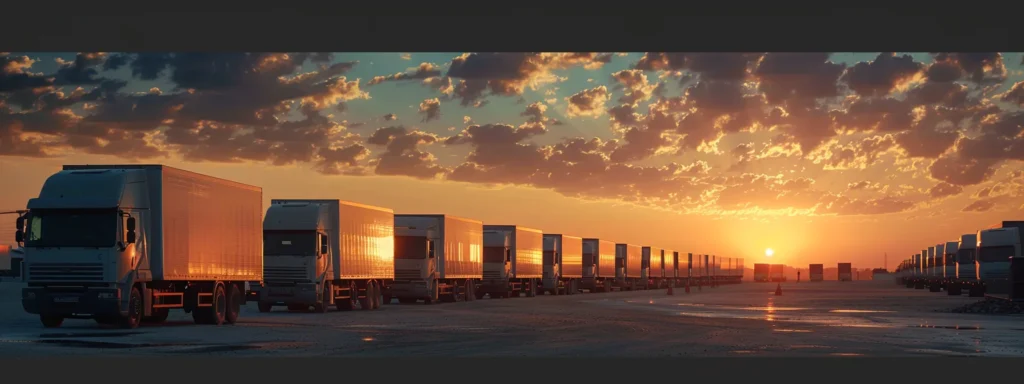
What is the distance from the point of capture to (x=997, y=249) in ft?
206

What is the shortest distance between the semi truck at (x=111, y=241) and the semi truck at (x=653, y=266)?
7306 cm

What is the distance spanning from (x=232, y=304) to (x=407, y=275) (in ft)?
57.3

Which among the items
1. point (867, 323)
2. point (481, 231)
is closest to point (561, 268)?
point (481, 231)

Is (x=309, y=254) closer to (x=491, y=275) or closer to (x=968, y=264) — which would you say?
(x=491, y=275)

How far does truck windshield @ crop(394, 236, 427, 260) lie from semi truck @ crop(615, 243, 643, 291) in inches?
1692

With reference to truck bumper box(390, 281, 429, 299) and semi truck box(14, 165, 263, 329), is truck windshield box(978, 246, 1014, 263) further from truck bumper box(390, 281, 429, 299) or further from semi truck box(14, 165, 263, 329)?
semi truck box(14, 165, 263, 329)

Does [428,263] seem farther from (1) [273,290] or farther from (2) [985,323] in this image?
(2) [985,323]

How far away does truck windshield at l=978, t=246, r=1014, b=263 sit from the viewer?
2443 inches

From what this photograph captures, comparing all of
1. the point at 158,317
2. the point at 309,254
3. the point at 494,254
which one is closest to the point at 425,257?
the point at 309,254

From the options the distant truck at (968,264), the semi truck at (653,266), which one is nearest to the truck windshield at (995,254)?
the distant truck at (968,264)

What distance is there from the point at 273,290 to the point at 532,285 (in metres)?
30.8

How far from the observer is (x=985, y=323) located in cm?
3472

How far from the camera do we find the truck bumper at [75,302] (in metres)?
28.5

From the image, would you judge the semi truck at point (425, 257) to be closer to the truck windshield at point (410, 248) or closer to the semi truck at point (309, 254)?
the truck windshield at point (410, 248)
